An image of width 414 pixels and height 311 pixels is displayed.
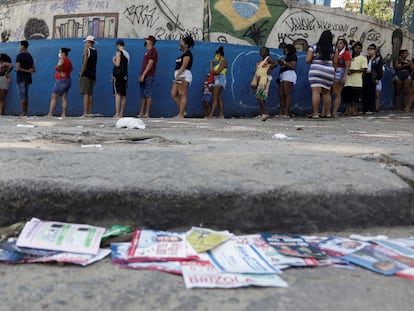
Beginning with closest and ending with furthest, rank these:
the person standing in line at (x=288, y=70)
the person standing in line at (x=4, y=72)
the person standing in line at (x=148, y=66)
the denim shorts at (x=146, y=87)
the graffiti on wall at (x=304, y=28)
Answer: the person standing in line at (x=148, y=66), the denim shorts at (x=146, y=87), the person standing in line at (x=288, y=70), the person standing in line at (x=4, y=72), the graffiti on wall at (x=304, y=28)

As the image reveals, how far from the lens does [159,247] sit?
4.52 feet

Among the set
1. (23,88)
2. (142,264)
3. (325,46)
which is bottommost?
(142,264)

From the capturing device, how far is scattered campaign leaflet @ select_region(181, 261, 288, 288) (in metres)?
1.15

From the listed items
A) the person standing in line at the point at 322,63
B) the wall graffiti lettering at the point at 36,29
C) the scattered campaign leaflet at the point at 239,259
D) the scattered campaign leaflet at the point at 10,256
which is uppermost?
the wall graffiti lettering at the point at 36,29

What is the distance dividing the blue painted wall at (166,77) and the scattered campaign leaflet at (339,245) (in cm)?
709

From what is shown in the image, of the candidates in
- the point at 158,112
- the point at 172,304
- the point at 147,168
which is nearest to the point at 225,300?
the point at 172,304

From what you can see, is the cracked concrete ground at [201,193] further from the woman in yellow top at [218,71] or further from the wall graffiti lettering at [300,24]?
the wall graffiti lettering at [300,24]

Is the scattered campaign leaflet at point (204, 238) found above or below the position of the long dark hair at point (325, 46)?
below

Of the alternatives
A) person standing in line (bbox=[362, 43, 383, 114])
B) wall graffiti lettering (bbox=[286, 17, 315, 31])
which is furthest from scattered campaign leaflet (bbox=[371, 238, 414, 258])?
wall graffiti lettering (bbox=[286, 17, 315, 31])

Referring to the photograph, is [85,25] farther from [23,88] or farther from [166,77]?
[166,77]

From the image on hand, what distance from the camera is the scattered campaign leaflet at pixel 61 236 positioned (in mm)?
1335

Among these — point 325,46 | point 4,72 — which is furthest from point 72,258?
point 4,72

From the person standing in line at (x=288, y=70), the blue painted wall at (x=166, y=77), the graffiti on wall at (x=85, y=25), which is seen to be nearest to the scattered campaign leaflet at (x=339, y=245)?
the person standing in line at (x=288, y=70)

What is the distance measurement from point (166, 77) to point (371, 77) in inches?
166
